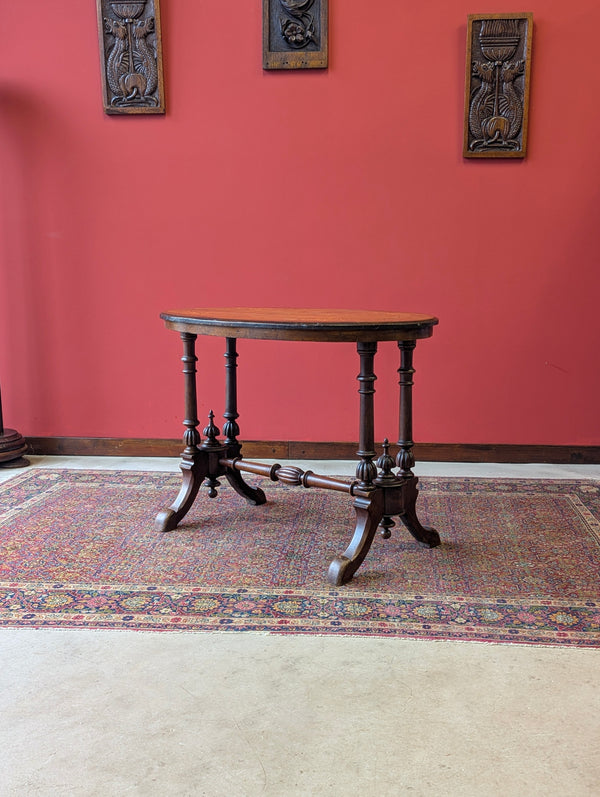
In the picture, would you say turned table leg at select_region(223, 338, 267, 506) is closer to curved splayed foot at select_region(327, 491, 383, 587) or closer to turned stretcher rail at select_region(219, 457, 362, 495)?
turned stretcher rail at select_region(219, 457, 362, 495)

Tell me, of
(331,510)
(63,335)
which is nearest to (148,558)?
(331,510)

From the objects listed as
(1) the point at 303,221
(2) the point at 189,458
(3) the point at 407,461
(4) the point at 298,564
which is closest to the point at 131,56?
(1) the point at 303,221

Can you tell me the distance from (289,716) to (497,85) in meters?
3.51

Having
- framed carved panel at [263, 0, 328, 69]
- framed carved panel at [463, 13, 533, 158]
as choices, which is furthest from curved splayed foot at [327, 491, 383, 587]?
framed carved panel at [263, 0, 328, 69]

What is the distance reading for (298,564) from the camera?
301cm

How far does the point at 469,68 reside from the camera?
13.9 ft

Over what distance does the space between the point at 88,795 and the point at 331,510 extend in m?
2.09

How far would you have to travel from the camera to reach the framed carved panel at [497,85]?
4199 mm

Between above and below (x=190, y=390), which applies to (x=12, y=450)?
below

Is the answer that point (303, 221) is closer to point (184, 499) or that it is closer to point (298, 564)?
point (184, 499)

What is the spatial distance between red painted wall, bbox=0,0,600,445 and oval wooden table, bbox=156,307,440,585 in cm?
126

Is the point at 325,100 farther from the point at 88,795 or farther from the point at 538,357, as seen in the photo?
the point at 88,795

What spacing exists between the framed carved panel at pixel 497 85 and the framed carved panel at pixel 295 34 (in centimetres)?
79

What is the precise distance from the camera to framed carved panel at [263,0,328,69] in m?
4.29
